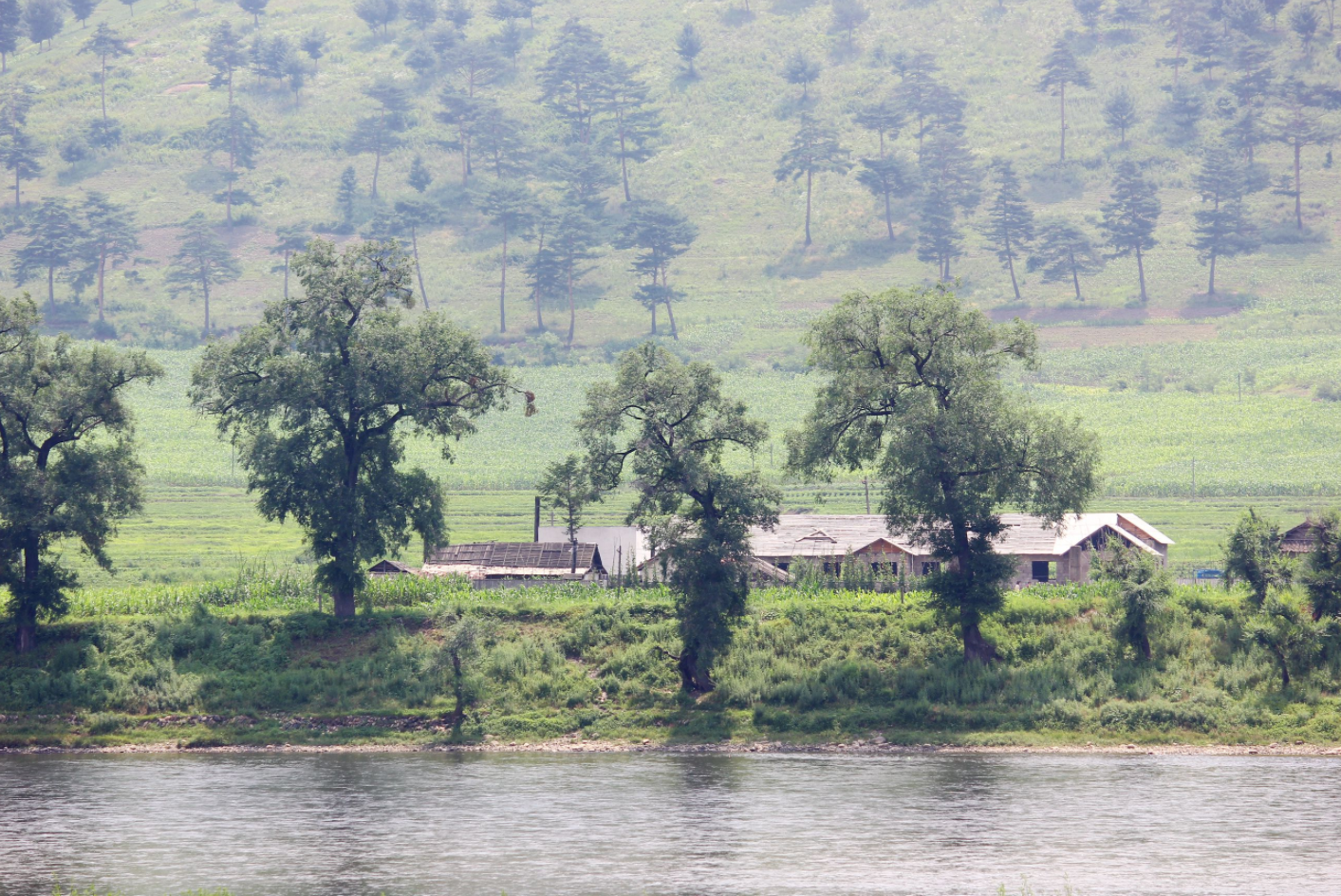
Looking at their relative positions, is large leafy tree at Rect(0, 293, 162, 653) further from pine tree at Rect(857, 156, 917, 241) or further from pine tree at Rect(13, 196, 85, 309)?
pine tree at Rect(857, 156, 917, 241)

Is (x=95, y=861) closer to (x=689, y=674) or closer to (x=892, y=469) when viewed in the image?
(x=689, y=674)

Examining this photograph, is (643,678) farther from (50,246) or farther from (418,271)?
(50,246)

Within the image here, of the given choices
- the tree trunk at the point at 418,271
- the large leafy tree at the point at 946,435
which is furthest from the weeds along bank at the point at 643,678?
the tree trunk at the point at 418,271

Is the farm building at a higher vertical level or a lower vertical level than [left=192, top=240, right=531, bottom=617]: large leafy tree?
lower

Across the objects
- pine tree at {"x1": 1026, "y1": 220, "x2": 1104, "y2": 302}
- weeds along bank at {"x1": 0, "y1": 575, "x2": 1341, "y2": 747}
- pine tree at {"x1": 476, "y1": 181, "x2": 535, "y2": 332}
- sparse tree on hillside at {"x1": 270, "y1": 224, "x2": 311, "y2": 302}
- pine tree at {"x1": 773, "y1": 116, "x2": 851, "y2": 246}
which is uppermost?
pine tree at {"x1": 773, "y1": 116, "x2": 851, "y2": 246}

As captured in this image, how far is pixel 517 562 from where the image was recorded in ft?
253

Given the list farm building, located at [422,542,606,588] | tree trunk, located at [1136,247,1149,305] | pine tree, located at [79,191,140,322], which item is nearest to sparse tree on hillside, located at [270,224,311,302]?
pine tree, located at [79,191,140,322]

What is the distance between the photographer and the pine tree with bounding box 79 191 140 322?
177125 millimetres

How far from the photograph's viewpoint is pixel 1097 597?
207ft

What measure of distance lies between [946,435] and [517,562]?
93.3ft

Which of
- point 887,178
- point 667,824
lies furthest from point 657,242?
point 667,824

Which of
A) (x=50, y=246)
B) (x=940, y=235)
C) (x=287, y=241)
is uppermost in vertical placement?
(x=287, y=241)

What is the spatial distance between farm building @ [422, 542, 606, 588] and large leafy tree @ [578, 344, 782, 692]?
57.2 ft

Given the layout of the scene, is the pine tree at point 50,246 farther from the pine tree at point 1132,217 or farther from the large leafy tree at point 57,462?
the pine tree at point 1132,217
